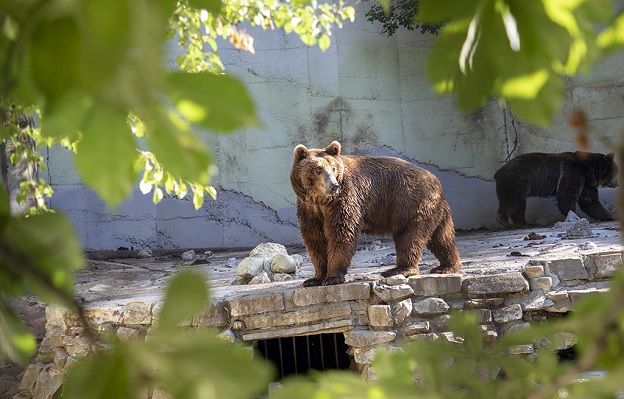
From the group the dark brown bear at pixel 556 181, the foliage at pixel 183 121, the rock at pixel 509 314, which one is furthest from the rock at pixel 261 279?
the dark brown bear at pixel 556 181

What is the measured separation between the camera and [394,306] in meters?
4.57

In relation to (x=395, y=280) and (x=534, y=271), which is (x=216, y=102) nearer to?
(x=395, y=280)

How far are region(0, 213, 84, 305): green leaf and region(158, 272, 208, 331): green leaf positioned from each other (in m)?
0.07

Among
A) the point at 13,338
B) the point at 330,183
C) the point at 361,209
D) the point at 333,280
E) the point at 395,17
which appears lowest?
the point at 333,280

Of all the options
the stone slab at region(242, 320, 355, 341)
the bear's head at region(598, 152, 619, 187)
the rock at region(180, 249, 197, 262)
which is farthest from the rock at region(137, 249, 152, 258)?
the bear's head at region(598, 152, 619, 187)

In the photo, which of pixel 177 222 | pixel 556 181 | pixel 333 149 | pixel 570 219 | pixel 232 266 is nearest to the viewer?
pixel 333 149

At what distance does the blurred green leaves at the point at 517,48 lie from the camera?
356 mm

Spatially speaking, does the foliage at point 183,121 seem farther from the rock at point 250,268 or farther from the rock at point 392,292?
the rock at point 250,268

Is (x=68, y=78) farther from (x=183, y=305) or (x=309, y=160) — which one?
(x=309, y=160)

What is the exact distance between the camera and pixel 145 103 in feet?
0.74

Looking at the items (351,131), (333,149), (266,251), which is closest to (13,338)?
(333,149)

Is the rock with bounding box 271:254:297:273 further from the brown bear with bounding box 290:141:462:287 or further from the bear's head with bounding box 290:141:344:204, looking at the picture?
the bear's head with bounding box 290:141:344:204

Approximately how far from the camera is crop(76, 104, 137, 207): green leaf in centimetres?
28

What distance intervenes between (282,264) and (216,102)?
219 inches
